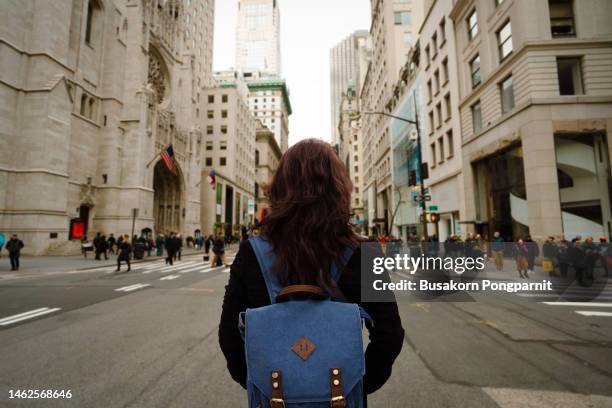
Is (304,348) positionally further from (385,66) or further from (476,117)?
(385,66)

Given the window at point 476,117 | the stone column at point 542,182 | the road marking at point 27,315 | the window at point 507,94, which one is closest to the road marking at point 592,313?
the stone column at point 542,182

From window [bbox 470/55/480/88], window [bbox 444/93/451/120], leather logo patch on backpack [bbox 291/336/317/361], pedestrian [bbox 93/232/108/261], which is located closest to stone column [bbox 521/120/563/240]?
window [bbox 470/55/480/88]

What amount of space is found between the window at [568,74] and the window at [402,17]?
1330 inches

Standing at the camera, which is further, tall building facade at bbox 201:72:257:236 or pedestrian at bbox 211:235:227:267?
tall building facade at bbox 201:72:257:236

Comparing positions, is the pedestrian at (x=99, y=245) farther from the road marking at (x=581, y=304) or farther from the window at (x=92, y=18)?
the road marking at (x=581, y=304)

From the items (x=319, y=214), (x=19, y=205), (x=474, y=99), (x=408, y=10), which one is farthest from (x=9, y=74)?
(x=408, y=10)

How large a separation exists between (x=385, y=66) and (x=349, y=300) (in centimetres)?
5156

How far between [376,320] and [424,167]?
54.2 feet

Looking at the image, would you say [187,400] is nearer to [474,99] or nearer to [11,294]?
[11,294]

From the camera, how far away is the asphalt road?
336cm

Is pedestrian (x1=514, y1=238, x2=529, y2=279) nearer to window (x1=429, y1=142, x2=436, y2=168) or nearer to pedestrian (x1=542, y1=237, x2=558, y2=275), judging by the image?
pedestrian (x1=542, y1=237, x2=558, y2=275)

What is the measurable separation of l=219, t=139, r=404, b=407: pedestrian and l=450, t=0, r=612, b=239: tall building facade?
17.1 meters

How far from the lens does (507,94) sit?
18.0 meters

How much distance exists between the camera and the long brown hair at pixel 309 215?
141 cm
